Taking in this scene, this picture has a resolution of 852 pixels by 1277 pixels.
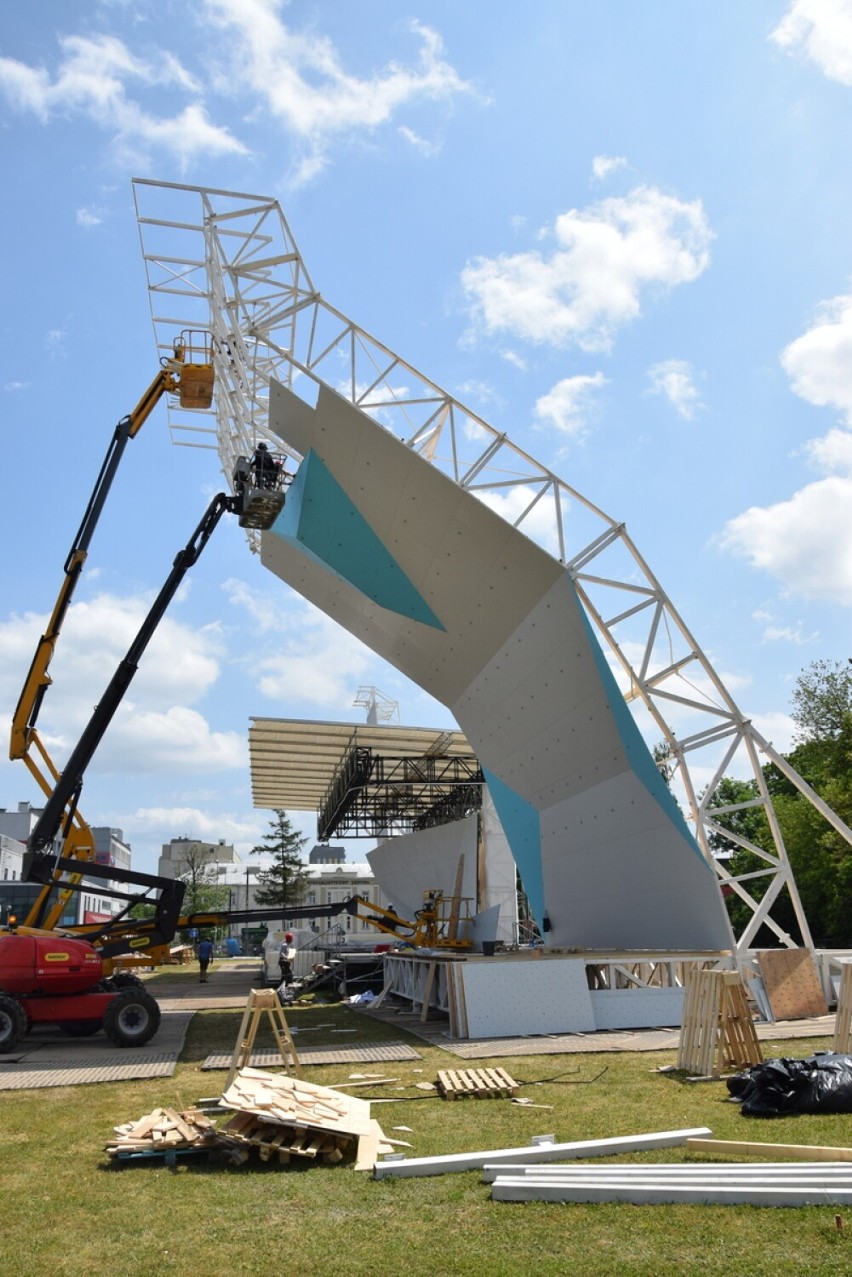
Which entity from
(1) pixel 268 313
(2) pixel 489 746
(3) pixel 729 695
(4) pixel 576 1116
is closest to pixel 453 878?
(2) pixel 489 746

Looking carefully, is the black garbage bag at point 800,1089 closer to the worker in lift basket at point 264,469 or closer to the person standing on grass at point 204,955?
the worker in lift basket at point 264,469

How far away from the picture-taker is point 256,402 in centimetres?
2012

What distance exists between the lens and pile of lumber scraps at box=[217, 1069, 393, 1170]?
303 inches

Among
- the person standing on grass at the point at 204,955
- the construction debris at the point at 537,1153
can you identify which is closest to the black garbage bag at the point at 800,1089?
the construction debris at the point at 537,1153

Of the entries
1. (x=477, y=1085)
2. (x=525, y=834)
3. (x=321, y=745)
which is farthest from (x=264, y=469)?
(x=321, y=745)

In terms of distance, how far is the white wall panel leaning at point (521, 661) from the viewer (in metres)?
17.7

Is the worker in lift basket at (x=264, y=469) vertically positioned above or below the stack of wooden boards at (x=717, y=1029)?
above

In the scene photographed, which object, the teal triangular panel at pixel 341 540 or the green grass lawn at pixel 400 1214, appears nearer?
the green grass lawn at pixel 400 1214

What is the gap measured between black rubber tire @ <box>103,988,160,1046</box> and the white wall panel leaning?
30.9 ft

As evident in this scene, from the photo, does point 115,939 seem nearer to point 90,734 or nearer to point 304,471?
point 90,734

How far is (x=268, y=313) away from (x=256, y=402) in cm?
205

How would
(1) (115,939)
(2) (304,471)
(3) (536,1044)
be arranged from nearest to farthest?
1. (3) (536,1044)
2. (1) (115,939)
3. (2) (304,471)

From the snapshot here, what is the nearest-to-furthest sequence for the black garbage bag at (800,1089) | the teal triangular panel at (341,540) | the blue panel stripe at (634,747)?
the black garbage bag at (800,1089)
the blue panel stripe at (634,747)
the teal triangular panel at (341,540)

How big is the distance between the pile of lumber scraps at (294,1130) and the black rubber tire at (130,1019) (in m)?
8.15
